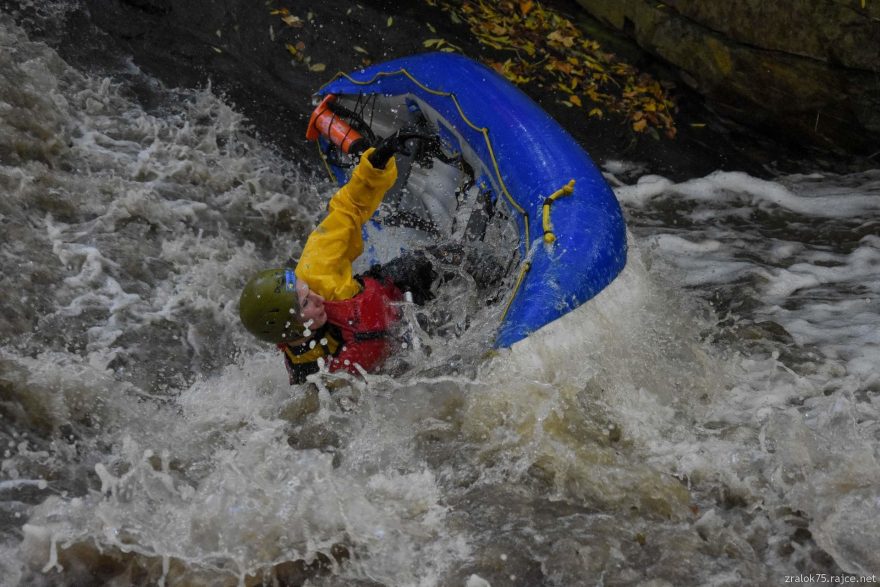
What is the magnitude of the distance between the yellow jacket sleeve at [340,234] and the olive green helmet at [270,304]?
0.99ft

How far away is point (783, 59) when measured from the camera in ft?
22.2

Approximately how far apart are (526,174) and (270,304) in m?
1.69

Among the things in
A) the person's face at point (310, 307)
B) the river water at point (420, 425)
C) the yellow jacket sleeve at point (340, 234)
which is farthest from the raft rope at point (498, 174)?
the person's face at point (310, 307)

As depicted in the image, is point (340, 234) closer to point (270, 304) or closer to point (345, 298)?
point (345, 298)

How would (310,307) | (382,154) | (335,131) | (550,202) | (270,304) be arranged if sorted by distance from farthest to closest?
1. (335,131)
2. (550,202)
3. (382,154)
4. (310,307)
5. (270,304)

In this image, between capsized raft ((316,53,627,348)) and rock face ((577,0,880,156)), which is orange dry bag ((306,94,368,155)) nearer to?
capsized raft ((316,53,627,348))

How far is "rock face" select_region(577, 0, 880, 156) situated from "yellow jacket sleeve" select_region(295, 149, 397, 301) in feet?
13.8

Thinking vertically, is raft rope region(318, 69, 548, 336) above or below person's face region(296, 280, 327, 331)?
above

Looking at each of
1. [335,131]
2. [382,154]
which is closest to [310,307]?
[382,154]

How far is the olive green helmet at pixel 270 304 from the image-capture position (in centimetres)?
370

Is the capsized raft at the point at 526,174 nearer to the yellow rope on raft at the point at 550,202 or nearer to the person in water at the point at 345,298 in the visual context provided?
the yellow rope on raft at the point at 550,202

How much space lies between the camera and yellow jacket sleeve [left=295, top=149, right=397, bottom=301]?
4.11m

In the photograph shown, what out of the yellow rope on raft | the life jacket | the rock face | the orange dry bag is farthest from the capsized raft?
the rock face

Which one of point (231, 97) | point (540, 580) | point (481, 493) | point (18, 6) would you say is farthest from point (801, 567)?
point (18, 6)
